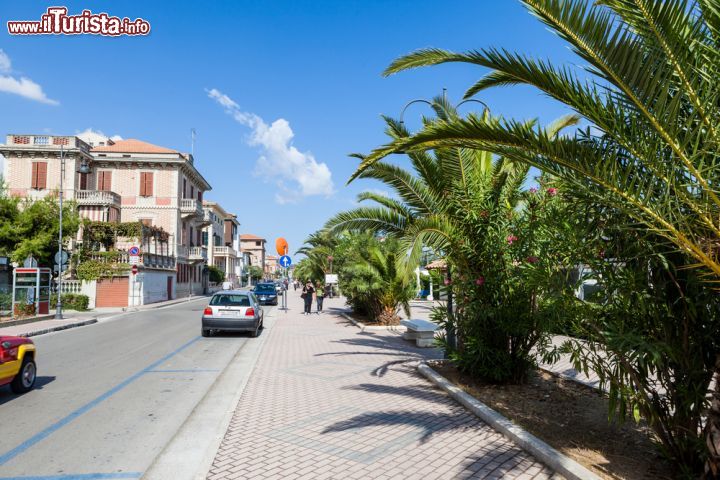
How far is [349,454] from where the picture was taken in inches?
184

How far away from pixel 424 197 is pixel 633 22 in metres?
5.65

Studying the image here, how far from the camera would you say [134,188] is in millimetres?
43562

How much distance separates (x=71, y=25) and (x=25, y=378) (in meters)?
16.1

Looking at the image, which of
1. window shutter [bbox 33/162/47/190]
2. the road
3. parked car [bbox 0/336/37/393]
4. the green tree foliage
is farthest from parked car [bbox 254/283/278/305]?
parked car [bbox 0/336/37/393]

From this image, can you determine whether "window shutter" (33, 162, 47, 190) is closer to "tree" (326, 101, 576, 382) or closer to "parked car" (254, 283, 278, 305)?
"parked car" (254, 283, 278, 305)

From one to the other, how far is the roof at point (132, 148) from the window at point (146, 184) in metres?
3.59

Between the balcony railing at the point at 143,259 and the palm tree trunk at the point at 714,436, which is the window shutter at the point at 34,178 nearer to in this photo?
the balcony railing at the point at 143,259

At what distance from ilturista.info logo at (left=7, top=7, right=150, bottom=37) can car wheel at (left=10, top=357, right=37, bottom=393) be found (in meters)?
15.4

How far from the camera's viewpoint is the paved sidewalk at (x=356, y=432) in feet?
14.1

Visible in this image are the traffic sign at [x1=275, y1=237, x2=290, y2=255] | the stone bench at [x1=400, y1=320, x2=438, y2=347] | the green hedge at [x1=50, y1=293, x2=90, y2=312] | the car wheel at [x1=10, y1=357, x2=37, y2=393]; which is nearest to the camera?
the car wheel at [x1=10, y1=357, x2=37, y2=393]

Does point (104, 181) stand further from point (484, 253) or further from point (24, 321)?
point (484, 253)

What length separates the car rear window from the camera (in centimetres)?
1448

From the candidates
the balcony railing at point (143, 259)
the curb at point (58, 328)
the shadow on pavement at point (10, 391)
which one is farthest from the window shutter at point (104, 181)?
the shadow on pavement at point (10, 391)

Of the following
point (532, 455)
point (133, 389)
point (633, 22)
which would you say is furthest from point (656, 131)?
point (133, 389)
